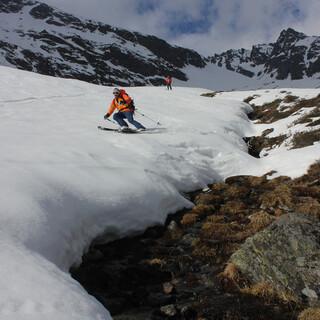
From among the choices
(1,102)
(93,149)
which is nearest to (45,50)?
(1,102)

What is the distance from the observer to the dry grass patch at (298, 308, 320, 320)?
7.51 meters

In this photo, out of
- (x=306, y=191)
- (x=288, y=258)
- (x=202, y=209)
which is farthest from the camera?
(x=306, y=191)

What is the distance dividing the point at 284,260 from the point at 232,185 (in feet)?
26.9

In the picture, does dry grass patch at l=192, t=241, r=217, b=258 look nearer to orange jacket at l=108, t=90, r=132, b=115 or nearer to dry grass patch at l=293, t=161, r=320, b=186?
dry grass patch at l=293, t=161, r=320, b=186

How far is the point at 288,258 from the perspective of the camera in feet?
29.1

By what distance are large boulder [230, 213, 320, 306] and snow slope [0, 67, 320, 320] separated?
3705mm

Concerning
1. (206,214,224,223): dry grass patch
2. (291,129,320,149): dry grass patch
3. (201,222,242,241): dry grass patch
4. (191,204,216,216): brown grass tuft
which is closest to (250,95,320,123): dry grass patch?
(291,129,320,149): dry grass patch

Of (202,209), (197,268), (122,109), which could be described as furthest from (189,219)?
(122,109)

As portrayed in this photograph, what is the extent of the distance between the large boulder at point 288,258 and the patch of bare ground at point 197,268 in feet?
0.74

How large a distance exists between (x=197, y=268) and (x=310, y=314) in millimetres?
3236

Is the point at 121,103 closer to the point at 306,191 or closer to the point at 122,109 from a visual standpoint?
the point at 122,109

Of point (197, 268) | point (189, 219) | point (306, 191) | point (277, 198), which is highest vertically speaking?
point (306, 191)

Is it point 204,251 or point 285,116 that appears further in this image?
point 285,116

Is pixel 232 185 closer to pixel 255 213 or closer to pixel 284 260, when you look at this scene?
pixel 255 213
